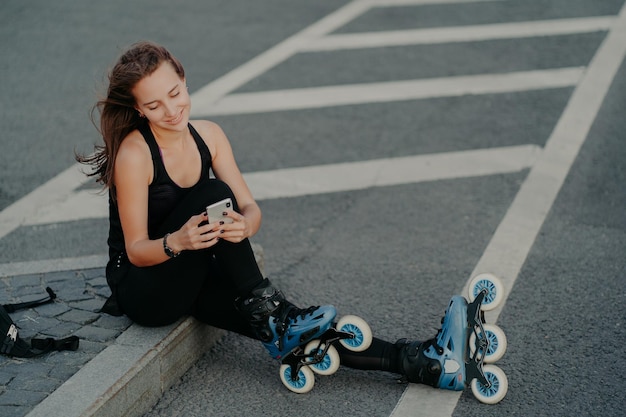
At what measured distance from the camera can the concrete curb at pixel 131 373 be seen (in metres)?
3.60

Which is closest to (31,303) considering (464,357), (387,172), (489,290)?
(464,357)

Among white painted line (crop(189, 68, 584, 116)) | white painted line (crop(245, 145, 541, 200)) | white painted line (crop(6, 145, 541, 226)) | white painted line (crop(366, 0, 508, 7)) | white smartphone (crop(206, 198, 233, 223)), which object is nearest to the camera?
white smartphone (crop(206, 198, 233, 223))

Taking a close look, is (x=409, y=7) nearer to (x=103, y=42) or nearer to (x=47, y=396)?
(x=103, y=42)

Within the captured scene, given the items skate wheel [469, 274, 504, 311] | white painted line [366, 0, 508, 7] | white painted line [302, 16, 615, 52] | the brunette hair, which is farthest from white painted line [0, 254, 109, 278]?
white painted line [366, 0, 508, 7]

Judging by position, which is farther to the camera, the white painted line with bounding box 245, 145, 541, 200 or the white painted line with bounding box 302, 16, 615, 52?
the white painted line with bounding box 302, 16, 615, 52

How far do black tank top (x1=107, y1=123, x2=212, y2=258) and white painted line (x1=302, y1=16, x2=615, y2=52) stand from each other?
527 cm

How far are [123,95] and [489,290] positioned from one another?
1.89m

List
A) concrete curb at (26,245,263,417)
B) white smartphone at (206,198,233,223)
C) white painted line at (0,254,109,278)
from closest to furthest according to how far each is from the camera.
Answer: concrete curb at (26,245,263,417) → white smartphone at (206,198,233,223) → white painted line at (0,254,109,278)

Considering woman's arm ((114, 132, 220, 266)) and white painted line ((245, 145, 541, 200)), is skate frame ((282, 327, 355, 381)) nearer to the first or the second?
woman's arm ((114, 132, 220, 266))

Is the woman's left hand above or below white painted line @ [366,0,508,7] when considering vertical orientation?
above

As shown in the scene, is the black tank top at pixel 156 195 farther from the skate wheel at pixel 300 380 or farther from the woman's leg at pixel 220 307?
the skate wheel at pixel 300 380

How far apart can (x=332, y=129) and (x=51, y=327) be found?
3708mm

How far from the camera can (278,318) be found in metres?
4.07

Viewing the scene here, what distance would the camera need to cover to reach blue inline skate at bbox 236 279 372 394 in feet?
13.1
